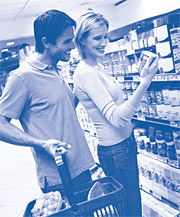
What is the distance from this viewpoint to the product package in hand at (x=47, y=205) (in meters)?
1.16

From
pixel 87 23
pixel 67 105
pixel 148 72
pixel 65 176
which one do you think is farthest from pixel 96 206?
pixel 87 23

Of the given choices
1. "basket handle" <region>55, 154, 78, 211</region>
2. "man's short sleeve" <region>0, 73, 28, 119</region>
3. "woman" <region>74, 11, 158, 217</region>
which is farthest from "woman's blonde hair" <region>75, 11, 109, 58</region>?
"basket handle" <region>55, 154, 78, 211</region>

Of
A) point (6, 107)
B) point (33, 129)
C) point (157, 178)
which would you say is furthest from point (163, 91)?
point (6, 107)

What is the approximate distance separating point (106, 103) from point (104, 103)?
11mm

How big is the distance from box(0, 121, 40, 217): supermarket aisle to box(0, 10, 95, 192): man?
7.75 ft

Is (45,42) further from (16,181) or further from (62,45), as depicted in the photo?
(16,181)

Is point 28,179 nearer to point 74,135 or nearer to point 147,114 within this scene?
point 147,114

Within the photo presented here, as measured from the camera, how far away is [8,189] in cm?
430

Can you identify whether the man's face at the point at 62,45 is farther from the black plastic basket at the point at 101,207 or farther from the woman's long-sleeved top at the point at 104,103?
the black plastic basket at the point at 101,207

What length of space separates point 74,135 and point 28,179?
3.44 metres

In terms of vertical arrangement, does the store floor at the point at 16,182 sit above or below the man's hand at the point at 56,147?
below

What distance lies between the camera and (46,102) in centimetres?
136

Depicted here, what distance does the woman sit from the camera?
1.48m

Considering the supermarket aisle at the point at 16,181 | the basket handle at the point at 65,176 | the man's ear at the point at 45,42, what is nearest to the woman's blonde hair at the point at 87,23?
the man's ear at the point at 45,42
